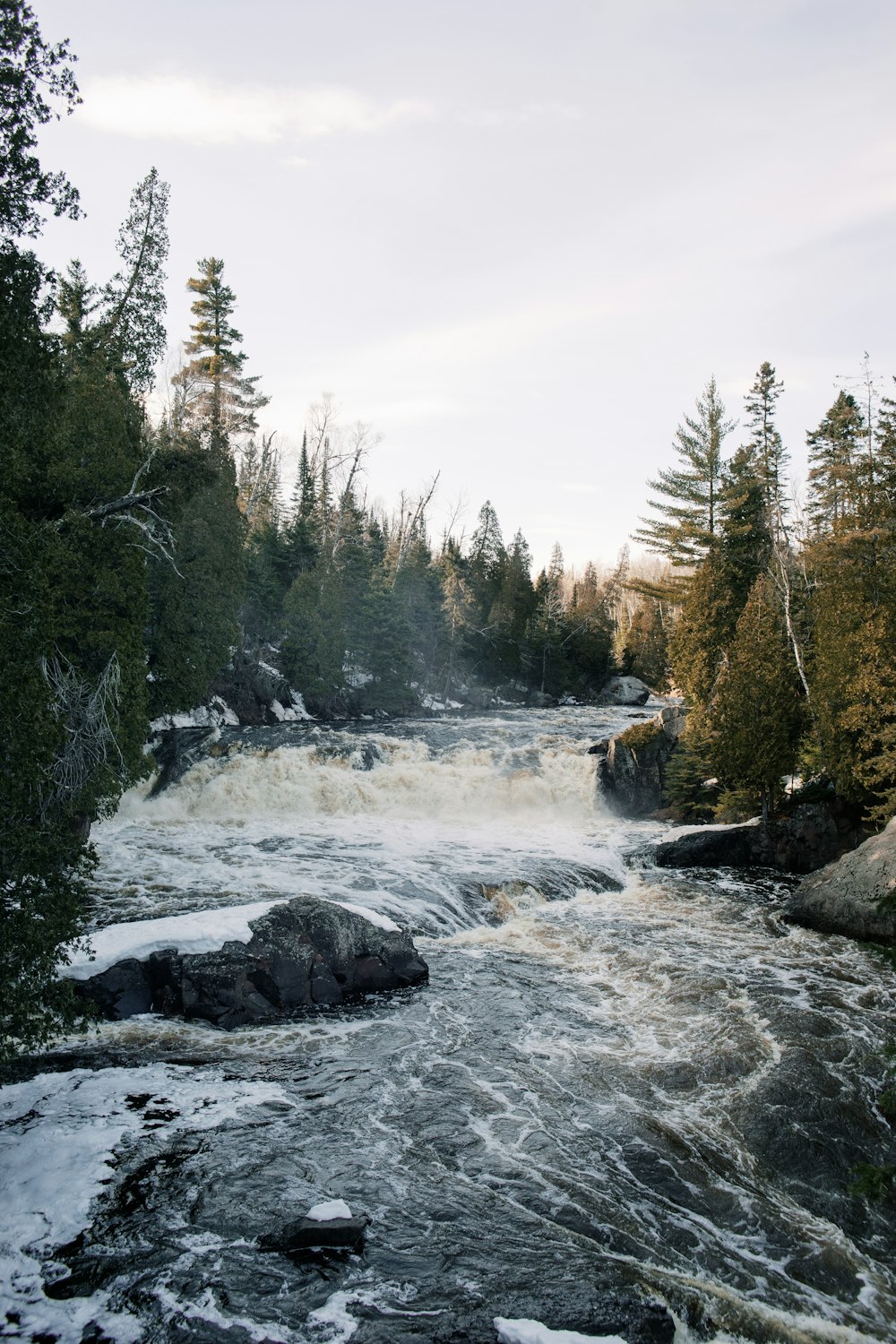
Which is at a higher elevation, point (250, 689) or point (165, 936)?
point (250, 689)

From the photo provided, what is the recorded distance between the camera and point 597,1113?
314 inches

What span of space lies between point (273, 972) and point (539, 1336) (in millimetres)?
6173

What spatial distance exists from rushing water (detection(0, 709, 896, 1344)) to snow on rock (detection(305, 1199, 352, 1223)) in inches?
8.8

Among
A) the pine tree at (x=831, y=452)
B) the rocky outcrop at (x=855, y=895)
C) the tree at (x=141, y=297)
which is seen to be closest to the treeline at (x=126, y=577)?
the tree at (x=141, y=297)

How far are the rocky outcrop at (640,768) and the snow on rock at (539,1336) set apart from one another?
20.6m

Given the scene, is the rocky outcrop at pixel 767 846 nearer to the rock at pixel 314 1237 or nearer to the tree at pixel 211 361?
the rock at pixel 314 1237

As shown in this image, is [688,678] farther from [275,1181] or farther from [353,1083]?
[275,1181]

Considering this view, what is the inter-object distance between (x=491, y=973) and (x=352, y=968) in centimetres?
239

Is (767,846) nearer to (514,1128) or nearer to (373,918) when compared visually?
(373,918)

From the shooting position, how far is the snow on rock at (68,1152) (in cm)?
489

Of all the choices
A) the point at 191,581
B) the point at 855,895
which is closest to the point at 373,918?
the point at 855,895

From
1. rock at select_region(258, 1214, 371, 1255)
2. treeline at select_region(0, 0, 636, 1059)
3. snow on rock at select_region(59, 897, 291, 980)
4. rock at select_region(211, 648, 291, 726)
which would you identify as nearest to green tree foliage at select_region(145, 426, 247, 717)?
treeline at select_region(0, 0, 636, 1059)

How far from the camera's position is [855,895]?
14.1m

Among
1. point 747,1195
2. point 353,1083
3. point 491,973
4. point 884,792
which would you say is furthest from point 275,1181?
point 884,792
